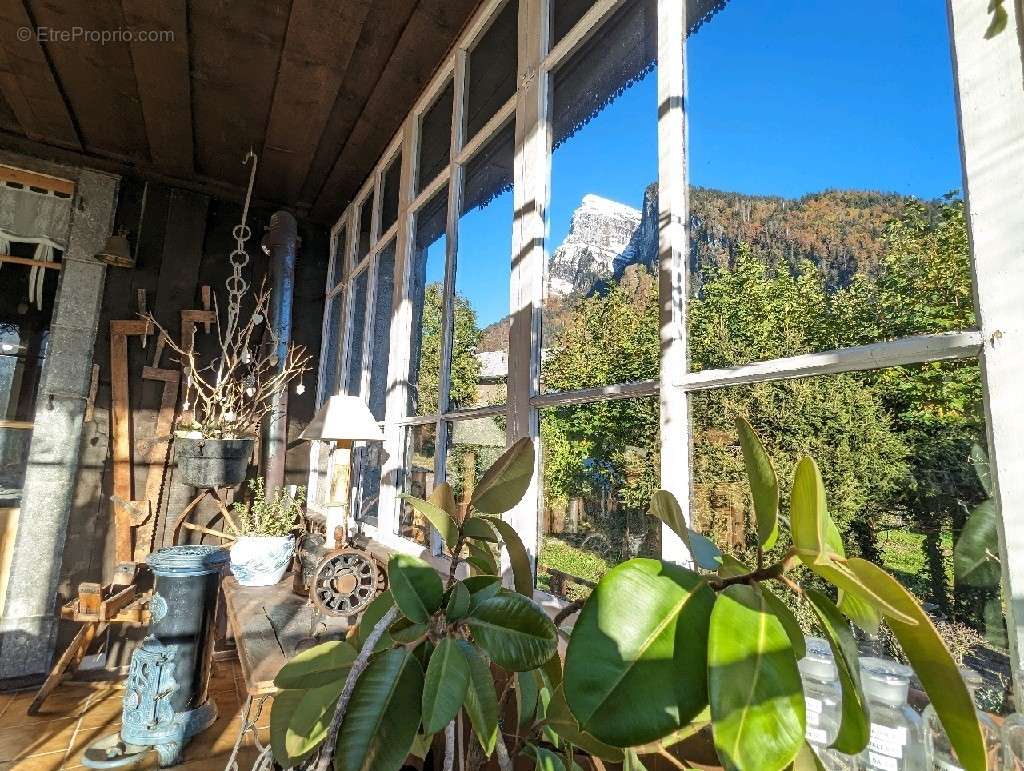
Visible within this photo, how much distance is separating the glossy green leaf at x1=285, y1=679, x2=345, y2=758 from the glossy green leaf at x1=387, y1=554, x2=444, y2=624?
9 centimetres

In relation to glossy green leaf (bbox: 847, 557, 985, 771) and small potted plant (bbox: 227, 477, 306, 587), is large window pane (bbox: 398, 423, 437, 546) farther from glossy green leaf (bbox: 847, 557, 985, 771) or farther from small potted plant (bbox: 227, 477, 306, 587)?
glossy green leaf (bbox: 847, 557, 985, 771)

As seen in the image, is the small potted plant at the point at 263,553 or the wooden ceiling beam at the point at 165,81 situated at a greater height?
the wooden ceiling beam at the point at 165,81

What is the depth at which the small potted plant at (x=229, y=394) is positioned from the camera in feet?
8.33

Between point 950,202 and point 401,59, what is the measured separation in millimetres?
2357

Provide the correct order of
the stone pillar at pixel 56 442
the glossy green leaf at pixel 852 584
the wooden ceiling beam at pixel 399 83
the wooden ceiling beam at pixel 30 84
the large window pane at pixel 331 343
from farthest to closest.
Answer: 1. the large window pane at pixel 331 343
2. the stone pillar at pixel 56 442
3. the wooden ceiling beam at pixel 30 84
4. the wooden ceiling beam at pixel 399 83
5. the glossy green leaf at pixel 852 584

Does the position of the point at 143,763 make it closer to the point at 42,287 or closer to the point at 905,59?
the point at 42,287

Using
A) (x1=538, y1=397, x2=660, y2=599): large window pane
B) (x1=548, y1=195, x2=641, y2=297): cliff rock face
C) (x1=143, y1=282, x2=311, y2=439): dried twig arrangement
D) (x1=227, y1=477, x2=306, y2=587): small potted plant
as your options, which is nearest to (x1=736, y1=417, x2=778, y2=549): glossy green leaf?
(x1=538, y1=397, x2=660, y2=599): large window pane

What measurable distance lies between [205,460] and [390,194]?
1676 millimetres

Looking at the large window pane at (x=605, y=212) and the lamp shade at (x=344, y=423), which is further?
the lamp shade at (x=344, y=423)

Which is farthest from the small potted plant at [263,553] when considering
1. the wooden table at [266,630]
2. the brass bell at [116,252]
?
the brass bell at [116,252]

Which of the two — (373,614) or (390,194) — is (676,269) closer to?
(373,614)

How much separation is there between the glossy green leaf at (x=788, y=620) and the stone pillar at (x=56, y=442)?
3962 mm

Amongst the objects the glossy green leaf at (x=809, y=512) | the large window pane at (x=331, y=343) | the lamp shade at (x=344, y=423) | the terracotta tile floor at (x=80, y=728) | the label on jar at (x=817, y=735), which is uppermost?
the large window pane at (x=331, y=343)

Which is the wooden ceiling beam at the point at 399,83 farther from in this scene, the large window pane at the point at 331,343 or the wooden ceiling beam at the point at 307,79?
the large window pane at the point at 331,343
